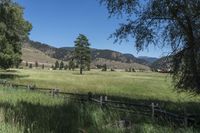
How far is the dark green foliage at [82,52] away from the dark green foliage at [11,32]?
4318cm

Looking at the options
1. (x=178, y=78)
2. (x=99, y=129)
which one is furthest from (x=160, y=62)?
(x=99, y=129)

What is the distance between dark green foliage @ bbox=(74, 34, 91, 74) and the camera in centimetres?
10356

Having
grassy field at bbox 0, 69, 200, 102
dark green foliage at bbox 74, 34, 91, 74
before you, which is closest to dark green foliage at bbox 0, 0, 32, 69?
grassy field at bbox 0, 69, 200, 102

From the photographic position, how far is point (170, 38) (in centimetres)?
2166

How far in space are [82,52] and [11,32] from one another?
47218mm

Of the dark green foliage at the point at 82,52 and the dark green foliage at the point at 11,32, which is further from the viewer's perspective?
the dark green foliage at the point at 82,52

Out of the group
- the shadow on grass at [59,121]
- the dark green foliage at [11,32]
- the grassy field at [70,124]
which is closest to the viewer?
the grassy field at [70,124]

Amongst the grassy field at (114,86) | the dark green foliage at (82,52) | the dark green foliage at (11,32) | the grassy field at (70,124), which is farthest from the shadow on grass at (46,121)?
the dark green foliage at (82,52)

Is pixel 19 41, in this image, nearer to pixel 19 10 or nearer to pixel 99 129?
pixel 19 10

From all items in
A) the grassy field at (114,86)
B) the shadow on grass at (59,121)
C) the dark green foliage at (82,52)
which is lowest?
the grassy field at (114,86)

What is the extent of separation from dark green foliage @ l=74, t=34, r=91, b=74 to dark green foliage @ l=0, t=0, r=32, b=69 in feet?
142

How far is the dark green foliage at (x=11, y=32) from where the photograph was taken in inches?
2226

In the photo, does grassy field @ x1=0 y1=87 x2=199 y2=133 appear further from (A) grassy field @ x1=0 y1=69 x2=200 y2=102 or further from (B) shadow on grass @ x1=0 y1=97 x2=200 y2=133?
(A) grassy field @ x1=0 y1=69 x2=200 y2=102

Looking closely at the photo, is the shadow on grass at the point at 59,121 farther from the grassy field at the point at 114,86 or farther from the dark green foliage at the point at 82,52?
the dark green foliage at the point at 82,52
